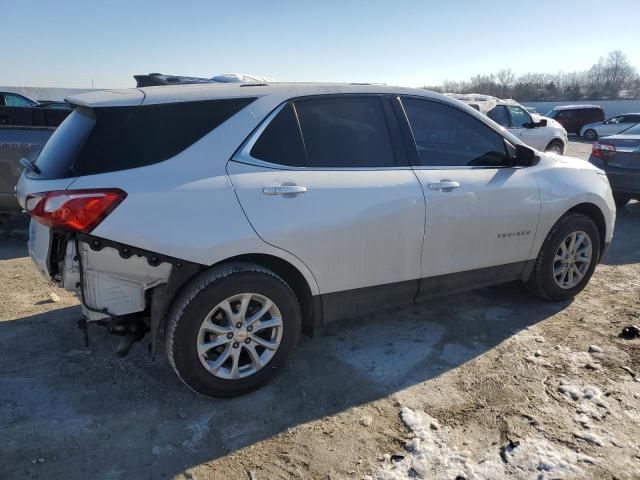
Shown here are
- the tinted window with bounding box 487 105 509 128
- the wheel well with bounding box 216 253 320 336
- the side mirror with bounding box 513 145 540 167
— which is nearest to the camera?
the wheel well with bounding box 216 253 320 336

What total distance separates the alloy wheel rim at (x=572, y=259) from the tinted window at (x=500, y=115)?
9.37 meters

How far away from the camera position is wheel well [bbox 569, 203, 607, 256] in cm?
452

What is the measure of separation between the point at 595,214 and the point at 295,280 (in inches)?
118

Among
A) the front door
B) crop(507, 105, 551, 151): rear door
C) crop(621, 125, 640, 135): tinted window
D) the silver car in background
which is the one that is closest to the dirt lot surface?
the front door

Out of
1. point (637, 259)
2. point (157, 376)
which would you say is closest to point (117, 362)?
point (157, 376)

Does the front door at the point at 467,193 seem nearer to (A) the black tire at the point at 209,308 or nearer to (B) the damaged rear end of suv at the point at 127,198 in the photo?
(A) the black tire at the point at 209,308

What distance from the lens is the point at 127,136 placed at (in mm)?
2822

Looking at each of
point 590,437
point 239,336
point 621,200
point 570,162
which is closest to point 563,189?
point 570,162

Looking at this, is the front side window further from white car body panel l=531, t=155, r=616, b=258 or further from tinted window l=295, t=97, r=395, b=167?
tinted window l=295, t=97, r=395, b=167

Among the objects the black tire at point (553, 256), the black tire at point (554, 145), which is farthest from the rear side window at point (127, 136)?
the black tire at point (554, 145)

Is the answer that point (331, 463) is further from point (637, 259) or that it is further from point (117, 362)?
point (637, 259)

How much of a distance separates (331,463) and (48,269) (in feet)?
6.29

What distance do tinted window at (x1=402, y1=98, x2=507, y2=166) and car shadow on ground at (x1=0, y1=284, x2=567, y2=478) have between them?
1312 millimetres

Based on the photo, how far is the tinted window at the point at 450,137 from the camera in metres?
3.68
